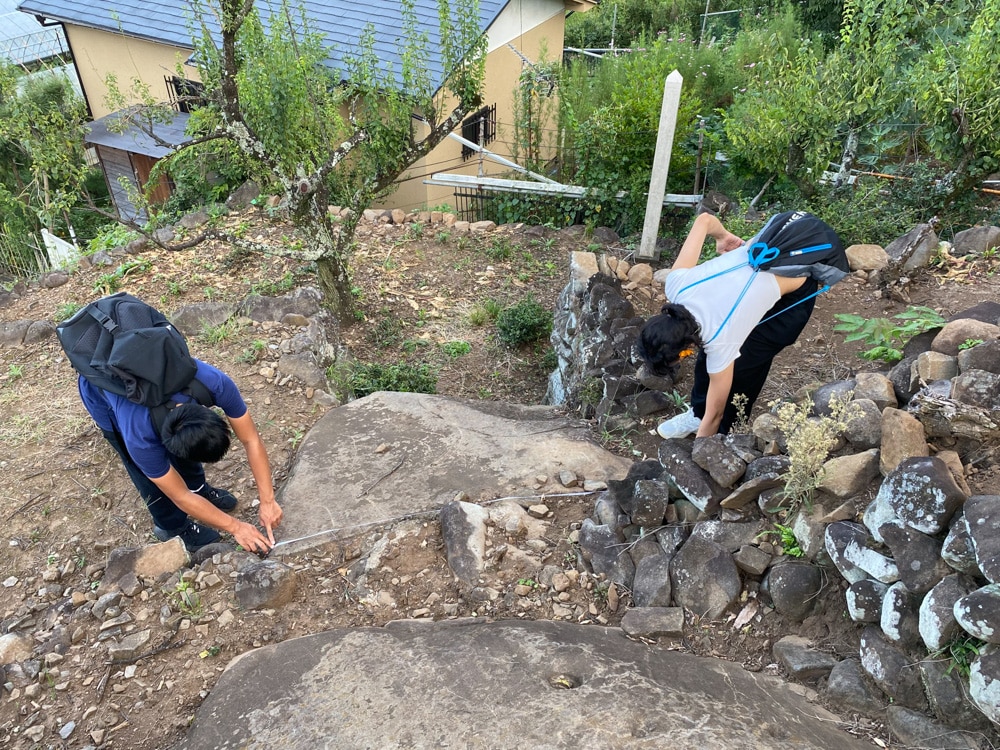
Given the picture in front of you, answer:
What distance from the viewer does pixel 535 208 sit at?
26.9ft

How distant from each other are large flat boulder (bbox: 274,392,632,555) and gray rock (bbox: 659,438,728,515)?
63 centimetres

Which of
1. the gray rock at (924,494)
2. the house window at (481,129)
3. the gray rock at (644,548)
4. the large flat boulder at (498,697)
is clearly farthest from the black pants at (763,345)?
the house window at (481,129)

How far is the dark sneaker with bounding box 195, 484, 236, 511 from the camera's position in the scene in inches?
139

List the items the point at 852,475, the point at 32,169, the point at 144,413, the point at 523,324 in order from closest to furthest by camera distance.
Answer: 1. the point at 852,475
2. the point at 144,413
3. the point at 523,324
4. the point at 32,169

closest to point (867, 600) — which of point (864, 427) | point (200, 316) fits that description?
point (864, 427)

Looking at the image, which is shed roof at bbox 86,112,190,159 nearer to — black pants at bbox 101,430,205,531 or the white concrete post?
the white concrete post

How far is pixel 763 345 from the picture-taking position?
10.6ft

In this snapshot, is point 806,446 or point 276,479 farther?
point 276,479

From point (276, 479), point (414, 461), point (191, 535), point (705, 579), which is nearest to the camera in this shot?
point (705, 579)

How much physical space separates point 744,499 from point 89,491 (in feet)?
12.3

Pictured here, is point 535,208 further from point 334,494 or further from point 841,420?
point 841,420

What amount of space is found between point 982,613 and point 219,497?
3.46 m

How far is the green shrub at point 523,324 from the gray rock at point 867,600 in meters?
4.15

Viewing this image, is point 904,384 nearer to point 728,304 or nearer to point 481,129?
point 728,304
